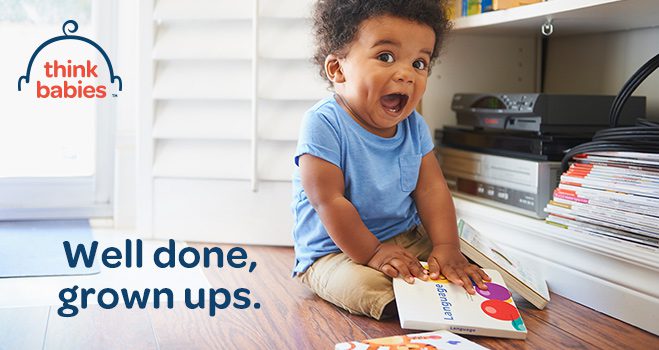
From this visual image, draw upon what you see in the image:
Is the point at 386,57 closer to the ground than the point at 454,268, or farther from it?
farther from it

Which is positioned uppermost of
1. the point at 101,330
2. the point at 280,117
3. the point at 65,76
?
the point at 65,76

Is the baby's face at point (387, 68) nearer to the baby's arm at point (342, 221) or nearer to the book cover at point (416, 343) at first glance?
the baby's arm at point (342, 221)

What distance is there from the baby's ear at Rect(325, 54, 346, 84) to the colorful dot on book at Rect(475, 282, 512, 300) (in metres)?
0.43

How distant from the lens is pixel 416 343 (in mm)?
1057

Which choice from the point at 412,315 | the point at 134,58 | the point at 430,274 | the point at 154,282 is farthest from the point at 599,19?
the point at 134,58

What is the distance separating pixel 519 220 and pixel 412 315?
0.46 metres

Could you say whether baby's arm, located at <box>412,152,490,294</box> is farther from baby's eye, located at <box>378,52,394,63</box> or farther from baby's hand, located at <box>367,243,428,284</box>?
baby's eye, located at <box>378,52,394,63</box>

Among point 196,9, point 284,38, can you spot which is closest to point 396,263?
point 284,38

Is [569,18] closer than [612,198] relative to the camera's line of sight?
No

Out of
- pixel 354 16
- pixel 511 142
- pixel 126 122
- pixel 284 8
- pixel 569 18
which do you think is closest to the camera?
pixel 354 16

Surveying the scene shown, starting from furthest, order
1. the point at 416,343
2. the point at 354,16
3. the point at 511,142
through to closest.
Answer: the point at 511,142
the point at 354,16
the point at 416,343

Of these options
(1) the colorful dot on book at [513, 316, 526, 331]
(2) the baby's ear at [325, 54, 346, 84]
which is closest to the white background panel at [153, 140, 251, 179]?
(2) the baby's ear at [325, 54, 346, 84]

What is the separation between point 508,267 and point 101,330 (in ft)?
2.16

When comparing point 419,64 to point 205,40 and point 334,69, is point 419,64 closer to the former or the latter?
point 334,69
